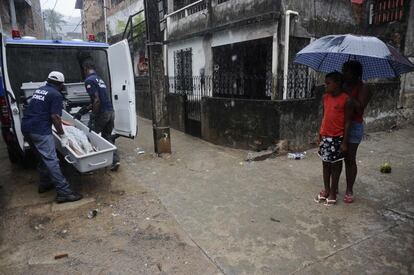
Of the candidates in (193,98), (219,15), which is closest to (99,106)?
(193,98)

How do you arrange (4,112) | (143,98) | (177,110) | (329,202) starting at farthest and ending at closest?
(143,98)
(177,110)
(4,112)
(329,202)

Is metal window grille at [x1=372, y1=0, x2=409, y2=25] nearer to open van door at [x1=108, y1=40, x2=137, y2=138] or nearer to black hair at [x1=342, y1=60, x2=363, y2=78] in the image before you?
black hair at [x1=342, y1=60, x2=363, y2=78]

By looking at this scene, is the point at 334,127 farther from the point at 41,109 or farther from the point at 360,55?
the point at 41,109

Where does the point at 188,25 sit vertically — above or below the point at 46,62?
above

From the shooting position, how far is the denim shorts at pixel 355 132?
11.5 feet

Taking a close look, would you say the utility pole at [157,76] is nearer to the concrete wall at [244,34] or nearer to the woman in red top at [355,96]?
the concrete wall at [244,34]

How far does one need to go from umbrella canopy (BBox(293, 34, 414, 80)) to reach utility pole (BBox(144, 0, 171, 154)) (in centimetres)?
280

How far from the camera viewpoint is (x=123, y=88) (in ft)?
18.3

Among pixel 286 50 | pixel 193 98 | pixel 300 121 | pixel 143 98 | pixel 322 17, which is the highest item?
pixel 322 17

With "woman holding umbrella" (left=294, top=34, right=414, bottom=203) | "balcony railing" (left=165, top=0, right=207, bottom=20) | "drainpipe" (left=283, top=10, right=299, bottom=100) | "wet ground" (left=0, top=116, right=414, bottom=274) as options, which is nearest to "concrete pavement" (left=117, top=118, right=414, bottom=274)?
"wet ground" (left=0, top=116, right=414, bottom=274)

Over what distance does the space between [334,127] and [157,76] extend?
3.58 m

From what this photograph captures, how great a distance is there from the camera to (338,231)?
3125mm

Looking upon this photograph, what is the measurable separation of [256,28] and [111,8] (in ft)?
54.8

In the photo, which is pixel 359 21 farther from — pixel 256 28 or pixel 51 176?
pixel 51 176
